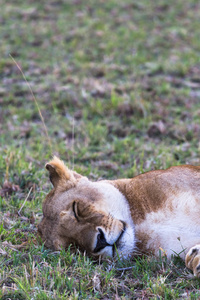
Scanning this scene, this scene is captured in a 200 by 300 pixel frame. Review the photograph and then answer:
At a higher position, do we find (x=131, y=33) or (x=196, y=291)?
(x=196, y=291)

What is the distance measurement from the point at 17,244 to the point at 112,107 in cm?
390

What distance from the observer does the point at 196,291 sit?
2.90 m

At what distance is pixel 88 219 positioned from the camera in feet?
11.1

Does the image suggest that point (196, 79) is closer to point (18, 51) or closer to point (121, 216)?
point (18, 51)

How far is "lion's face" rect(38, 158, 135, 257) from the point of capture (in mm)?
3293

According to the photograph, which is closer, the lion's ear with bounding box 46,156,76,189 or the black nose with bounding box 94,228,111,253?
the black nose with bounding box 94,228,111,253

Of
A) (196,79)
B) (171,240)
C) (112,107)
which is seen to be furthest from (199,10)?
(171,240)

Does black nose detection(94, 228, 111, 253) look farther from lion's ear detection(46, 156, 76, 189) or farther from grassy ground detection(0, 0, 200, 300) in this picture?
lion's ear detection(46, 156, 76, 189)

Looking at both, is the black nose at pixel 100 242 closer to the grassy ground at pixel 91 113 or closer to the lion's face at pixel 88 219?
the lion's face at pixel 88 219

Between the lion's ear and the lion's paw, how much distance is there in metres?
1.24

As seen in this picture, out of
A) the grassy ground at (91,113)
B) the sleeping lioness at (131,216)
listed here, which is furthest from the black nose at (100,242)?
the grassy ground at (91,113)

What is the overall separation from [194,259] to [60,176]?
4.75 ft

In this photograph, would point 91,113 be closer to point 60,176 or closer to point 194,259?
point 60,176

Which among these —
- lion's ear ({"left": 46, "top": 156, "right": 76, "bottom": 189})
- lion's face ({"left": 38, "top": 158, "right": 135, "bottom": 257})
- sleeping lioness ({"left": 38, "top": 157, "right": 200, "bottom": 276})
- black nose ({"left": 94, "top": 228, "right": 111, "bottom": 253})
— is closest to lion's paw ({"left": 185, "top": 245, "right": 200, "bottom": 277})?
sleeping lioness ({"left": 38, "top": 157, "right": 200, "bottom": 276})
